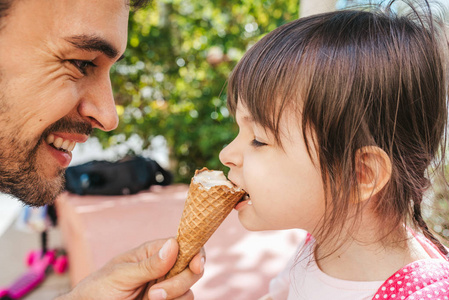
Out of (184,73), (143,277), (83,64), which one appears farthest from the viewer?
(184,73)

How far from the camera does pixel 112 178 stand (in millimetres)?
4660

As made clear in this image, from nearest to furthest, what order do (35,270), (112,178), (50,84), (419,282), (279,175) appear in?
(419,282) → (279,175) → (50,84) → (35,270) → (112,178)

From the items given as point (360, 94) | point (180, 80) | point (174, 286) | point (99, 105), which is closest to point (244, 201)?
point (174, 286)

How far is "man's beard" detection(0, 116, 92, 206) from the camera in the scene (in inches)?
72.7

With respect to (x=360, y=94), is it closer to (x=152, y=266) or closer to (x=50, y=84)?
(x=152, y=266)

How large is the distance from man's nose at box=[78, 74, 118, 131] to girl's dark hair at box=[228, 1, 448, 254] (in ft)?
2.49

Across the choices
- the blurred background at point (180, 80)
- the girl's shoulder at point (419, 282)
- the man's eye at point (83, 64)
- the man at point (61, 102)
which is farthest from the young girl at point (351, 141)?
the blurred background at point (180, 80)

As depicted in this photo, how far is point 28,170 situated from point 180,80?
4658mm

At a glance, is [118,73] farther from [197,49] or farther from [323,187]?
[323,187]

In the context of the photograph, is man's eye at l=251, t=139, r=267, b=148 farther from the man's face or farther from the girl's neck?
the man's face

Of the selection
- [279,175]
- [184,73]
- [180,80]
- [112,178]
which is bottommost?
[112,178]

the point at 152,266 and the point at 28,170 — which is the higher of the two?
the point at 28,170

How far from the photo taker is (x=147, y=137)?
630 cm

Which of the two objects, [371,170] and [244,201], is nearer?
[371,170]
